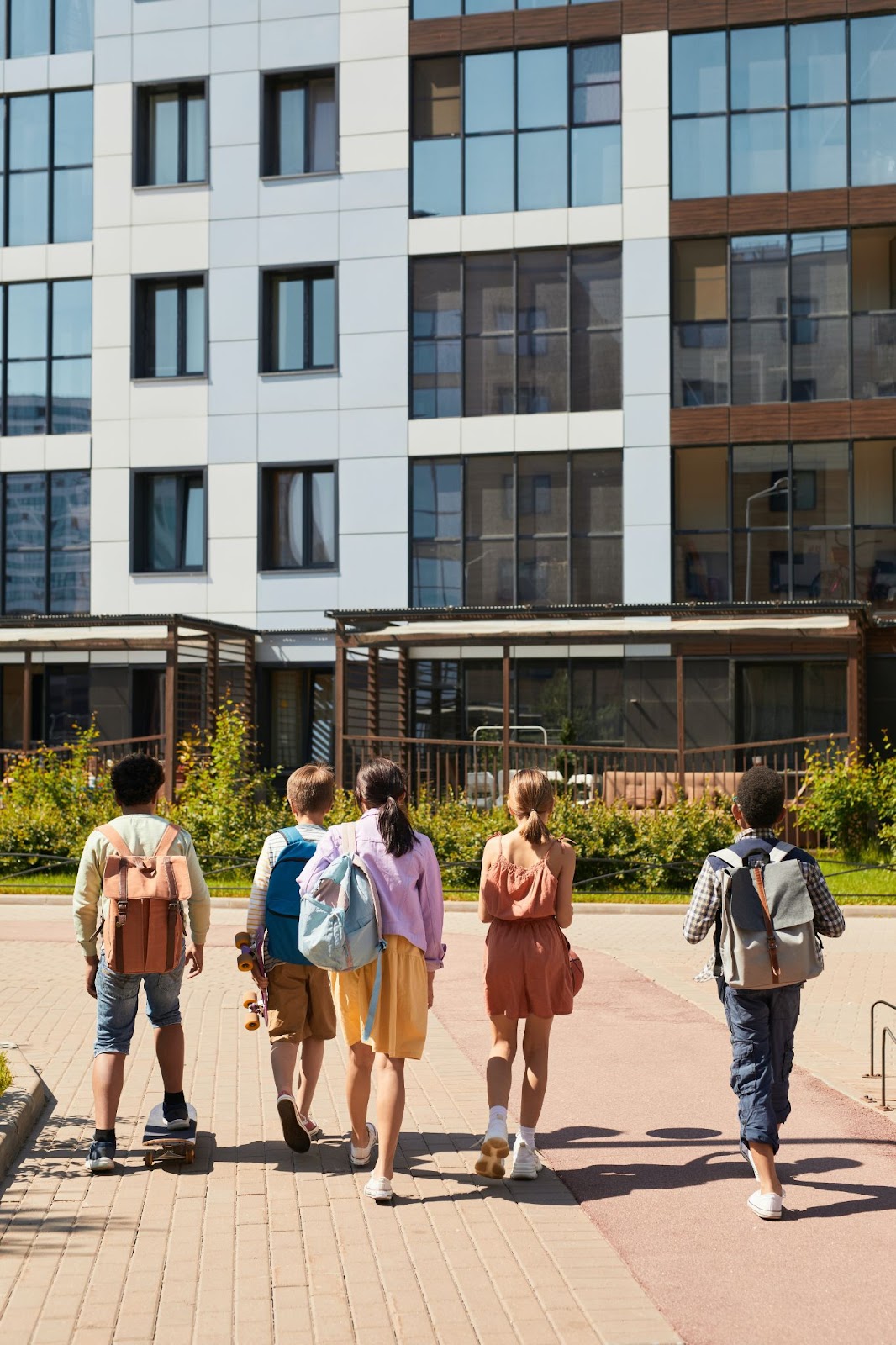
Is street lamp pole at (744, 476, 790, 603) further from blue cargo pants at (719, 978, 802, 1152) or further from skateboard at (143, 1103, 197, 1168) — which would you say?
skateboard at (143, 1103, 197, 1168)

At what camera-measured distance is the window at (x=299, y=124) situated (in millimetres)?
28859

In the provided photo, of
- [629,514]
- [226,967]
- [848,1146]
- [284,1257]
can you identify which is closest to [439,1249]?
[284,1257]

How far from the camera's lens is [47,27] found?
2997cm

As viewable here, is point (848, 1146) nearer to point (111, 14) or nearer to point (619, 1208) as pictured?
point (619, 1208)

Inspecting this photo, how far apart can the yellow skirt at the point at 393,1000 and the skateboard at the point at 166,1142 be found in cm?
88

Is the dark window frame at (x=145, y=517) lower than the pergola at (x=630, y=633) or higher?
higher

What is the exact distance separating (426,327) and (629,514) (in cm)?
513

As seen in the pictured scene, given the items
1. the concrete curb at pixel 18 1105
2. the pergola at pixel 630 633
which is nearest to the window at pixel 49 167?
the pergola at pixel 630 633

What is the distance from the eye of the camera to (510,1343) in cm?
460

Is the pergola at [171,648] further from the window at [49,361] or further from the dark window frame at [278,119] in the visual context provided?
the dark window frame at [278,119]

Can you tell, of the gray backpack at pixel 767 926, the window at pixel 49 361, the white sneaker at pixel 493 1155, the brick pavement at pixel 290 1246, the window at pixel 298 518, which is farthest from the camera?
the window at pixel 49 361

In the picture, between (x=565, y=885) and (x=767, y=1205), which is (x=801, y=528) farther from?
(x=767, y=1205)

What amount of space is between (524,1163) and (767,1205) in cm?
108

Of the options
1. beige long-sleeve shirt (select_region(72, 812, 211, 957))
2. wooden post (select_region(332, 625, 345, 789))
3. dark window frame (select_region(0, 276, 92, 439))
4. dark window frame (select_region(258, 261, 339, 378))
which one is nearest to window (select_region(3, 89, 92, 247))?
dark window frame (select_region(0, 276, 92, 439))
